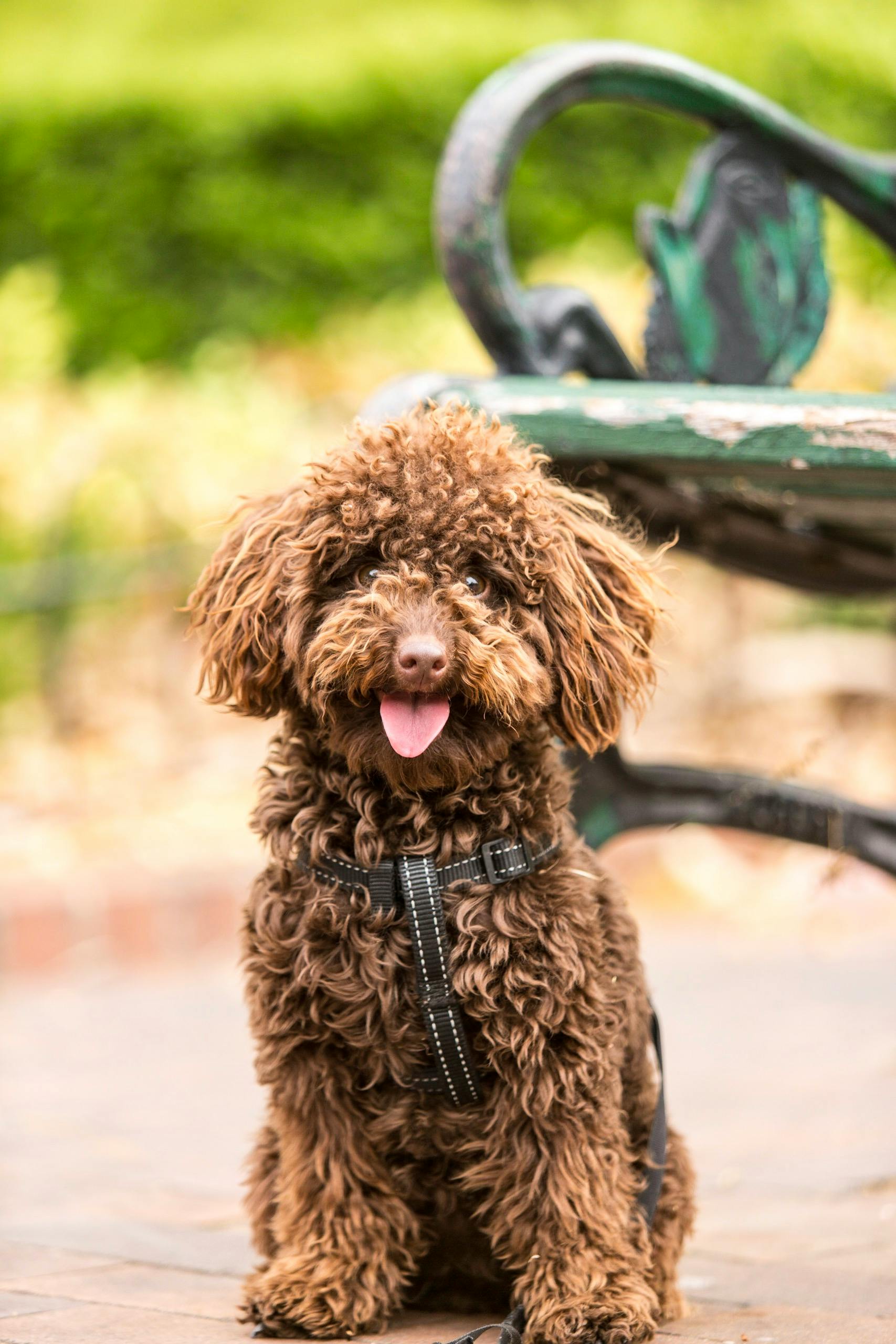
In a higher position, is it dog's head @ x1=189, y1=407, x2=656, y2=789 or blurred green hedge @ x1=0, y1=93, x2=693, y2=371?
blurred green hedge @ x1=0, y1=93, x2=693, y2=371

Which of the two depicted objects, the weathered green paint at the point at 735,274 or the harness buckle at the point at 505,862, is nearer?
the harness buckle at the point at 505,862

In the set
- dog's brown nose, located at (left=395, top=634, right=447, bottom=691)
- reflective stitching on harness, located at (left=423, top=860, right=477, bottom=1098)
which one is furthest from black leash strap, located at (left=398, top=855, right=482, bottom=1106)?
dog's brown nose, located at (left=395, top=634, right=447, bottom=691)

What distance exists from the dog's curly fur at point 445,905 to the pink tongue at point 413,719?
4cm

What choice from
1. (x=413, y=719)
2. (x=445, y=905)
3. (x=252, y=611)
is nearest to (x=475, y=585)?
(x=413, y=719)

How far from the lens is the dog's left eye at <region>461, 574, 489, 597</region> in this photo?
91.7 inches

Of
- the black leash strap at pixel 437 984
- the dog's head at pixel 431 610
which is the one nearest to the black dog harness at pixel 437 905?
the black leash strap at pixel 437 984

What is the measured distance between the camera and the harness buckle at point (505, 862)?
2.34 m

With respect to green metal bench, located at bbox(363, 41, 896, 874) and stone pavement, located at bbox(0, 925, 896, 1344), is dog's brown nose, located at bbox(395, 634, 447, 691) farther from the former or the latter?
stone pavement, located at bbox(0, 925, 896, 1344)

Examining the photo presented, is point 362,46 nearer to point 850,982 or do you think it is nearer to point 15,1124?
point 850,982

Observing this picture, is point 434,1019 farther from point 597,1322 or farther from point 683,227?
point 683,227

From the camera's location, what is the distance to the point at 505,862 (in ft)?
7.70

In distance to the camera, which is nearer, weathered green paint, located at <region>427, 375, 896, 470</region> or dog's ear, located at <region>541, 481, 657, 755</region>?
dog's ear, located at <region>541, 481, 657, 755</region>

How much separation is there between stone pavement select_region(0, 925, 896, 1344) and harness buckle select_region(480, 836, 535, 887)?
2.13 feet

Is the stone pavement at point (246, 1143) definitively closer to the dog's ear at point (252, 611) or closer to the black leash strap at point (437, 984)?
the black leash strap at point (437, 984)
